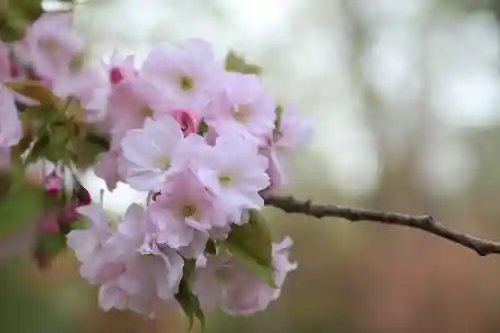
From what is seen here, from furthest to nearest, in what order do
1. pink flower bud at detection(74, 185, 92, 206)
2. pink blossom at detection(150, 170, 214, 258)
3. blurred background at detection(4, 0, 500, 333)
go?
blurred background at detection(4, 0, 500, 333)
pink flower bud at detection(74, 185, 92, 206)
pink blossom at detection(150, 170, 214, 258)

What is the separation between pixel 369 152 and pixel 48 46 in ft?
3.10

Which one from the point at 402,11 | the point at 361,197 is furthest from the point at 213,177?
the point at 402,11

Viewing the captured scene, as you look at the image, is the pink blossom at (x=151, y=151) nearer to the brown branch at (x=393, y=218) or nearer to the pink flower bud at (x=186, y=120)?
the pink flower bud at (x=186, y=120)

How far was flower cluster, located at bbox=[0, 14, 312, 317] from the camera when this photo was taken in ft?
1.34

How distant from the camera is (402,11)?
4.70 feet

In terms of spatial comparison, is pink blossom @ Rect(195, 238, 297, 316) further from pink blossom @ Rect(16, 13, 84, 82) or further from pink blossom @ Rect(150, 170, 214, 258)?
pink blossom @ Rect(16, 13, 84, 82)

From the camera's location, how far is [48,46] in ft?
1.71

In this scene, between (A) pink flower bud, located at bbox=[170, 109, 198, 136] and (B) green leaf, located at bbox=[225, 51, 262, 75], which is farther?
(B) green leaf, located at bbox=[225, 51, 262, 75]

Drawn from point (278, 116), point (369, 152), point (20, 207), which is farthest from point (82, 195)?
point (369, 152)

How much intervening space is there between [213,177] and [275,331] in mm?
987

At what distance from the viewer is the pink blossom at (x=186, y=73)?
44 cm

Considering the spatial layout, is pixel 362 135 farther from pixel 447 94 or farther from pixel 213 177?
pixel 213 177

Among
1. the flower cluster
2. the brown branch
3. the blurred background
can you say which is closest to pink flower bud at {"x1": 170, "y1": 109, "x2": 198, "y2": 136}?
the flower cluster

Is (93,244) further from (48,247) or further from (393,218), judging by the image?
(393,218)
